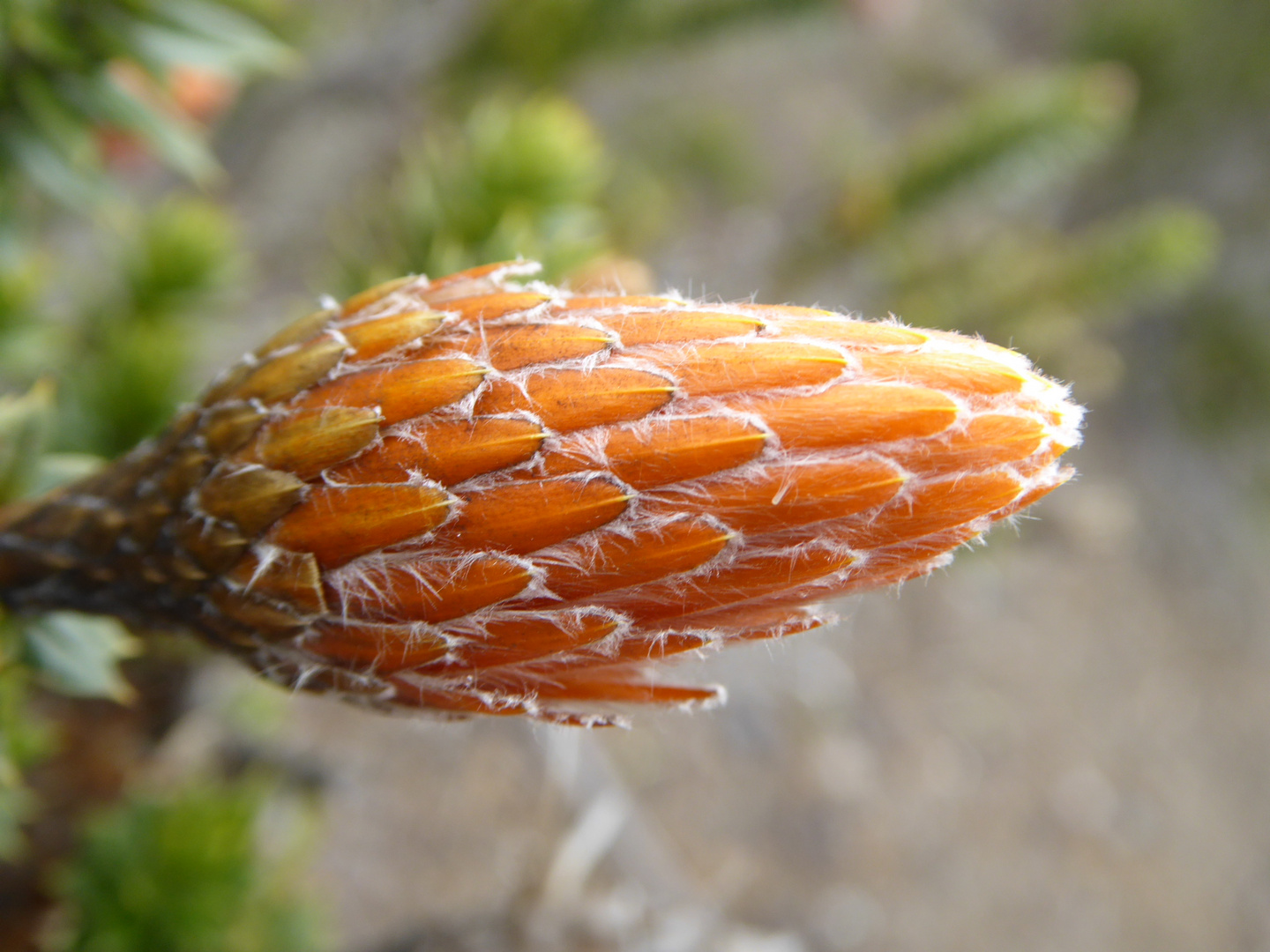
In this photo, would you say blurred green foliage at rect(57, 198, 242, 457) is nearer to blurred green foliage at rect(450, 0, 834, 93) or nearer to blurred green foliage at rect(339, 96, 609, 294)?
blurred green foliage at rect(339, 96, 609, 294)

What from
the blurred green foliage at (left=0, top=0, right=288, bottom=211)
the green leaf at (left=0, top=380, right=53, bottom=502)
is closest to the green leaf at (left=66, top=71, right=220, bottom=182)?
the blurred green foliage at (left=0, top=0, right=288, bottom=211)

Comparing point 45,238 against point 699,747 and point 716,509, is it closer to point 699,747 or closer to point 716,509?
point 699,747

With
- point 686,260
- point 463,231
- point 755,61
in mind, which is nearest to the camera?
point 463,231

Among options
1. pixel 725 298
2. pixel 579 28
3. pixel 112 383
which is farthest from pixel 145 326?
pixel 579 28

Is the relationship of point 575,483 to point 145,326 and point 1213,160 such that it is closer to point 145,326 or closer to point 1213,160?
point 145,326

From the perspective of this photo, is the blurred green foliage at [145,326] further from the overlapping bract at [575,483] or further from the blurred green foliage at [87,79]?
the overlapping bract at [575,483]

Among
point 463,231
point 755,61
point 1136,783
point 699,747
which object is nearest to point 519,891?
point 463,231
